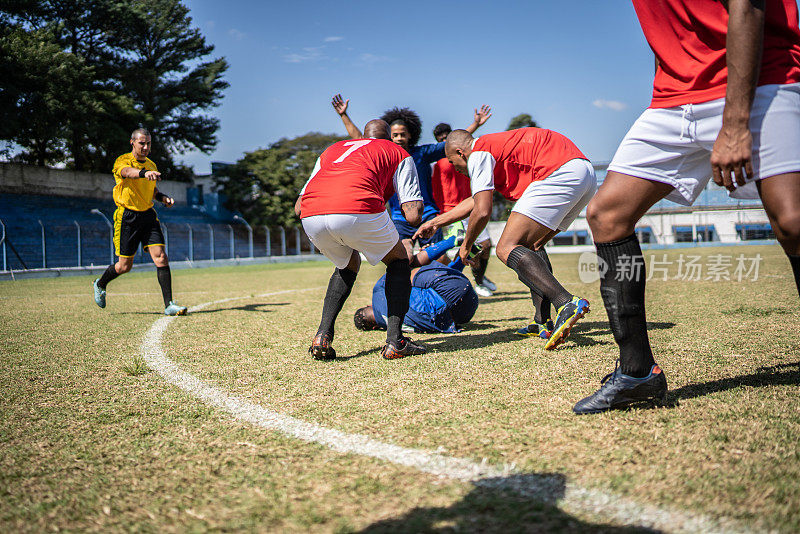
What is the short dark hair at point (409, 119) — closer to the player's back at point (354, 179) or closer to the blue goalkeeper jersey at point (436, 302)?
the blue goalkeeper jersey at point (436, 302)

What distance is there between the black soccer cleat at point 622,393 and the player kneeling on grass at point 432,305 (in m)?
2.81

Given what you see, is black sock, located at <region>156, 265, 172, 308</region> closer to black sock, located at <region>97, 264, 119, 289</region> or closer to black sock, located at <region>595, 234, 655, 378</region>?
black sock, located at <region>97, 264, 119, 289</region>

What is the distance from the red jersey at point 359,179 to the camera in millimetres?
3818

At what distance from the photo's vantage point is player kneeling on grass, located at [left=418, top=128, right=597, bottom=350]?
4367mm

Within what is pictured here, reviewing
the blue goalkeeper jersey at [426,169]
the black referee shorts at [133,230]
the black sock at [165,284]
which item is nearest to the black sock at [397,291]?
the blue goalkeeper jersey at [426,169]

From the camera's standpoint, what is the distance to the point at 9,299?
9.72 meters

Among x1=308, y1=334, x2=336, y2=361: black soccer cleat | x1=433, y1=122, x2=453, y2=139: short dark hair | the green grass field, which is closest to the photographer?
the green grass field

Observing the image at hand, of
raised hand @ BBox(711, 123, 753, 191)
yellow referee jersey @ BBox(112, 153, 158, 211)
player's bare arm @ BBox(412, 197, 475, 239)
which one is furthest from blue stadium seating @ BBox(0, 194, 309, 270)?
raised hand @ BBox(711, 123, 753, 191)

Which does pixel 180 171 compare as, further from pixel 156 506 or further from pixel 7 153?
pixel 156 506

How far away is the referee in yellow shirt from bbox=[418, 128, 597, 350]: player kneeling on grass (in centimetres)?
411

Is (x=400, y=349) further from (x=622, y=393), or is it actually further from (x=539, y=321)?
(x=622, y=393)

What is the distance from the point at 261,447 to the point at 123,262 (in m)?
5.97

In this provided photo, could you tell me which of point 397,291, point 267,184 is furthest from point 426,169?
point 267,184

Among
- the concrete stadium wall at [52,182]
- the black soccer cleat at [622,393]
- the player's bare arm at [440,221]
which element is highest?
the concrete stadium wall at [52,182]
